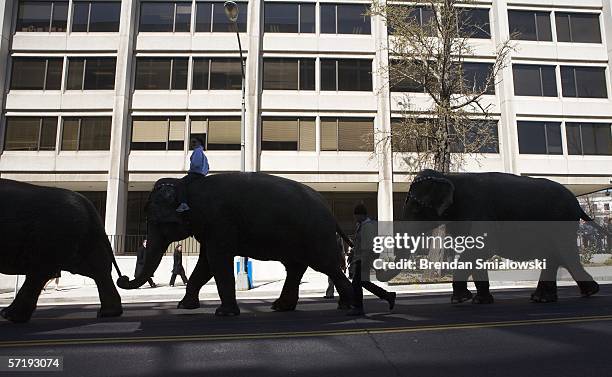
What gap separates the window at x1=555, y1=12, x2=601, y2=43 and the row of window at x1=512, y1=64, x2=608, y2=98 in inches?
76.9

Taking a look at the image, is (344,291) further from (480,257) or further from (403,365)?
(403,365)

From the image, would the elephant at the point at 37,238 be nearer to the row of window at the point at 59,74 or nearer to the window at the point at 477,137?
the window at the point at 477,137

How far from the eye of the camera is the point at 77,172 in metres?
24.6

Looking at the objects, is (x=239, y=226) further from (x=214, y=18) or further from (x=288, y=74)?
(x=214, y=18)

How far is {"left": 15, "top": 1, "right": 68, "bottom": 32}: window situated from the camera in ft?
85.2

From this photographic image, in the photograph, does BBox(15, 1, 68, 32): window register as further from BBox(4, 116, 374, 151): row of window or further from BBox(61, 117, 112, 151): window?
BBox(61, 117, 112, 151): window

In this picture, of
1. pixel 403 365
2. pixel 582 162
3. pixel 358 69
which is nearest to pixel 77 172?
pixel 358 69

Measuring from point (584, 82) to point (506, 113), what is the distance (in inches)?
225

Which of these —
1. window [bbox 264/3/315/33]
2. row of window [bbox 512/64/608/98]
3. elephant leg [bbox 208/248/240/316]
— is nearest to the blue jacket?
elephant leg [bbox 208/248/240/316]

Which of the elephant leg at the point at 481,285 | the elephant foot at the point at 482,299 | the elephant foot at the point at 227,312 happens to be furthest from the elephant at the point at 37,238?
the elephant foot at the point at 482,299

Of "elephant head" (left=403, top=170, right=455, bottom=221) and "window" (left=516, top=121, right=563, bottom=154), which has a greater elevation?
"window" (left=516, top=121, right=563, bottom=154)

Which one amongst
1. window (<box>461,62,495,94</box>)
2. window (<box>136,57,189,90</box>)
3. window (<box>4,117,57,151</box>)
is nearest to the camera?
window (<box>4,117,57,151</box>)

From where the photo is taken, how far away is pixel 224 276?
23.7 feet

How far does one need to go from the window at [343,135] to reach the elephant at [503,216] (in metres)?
16.7
